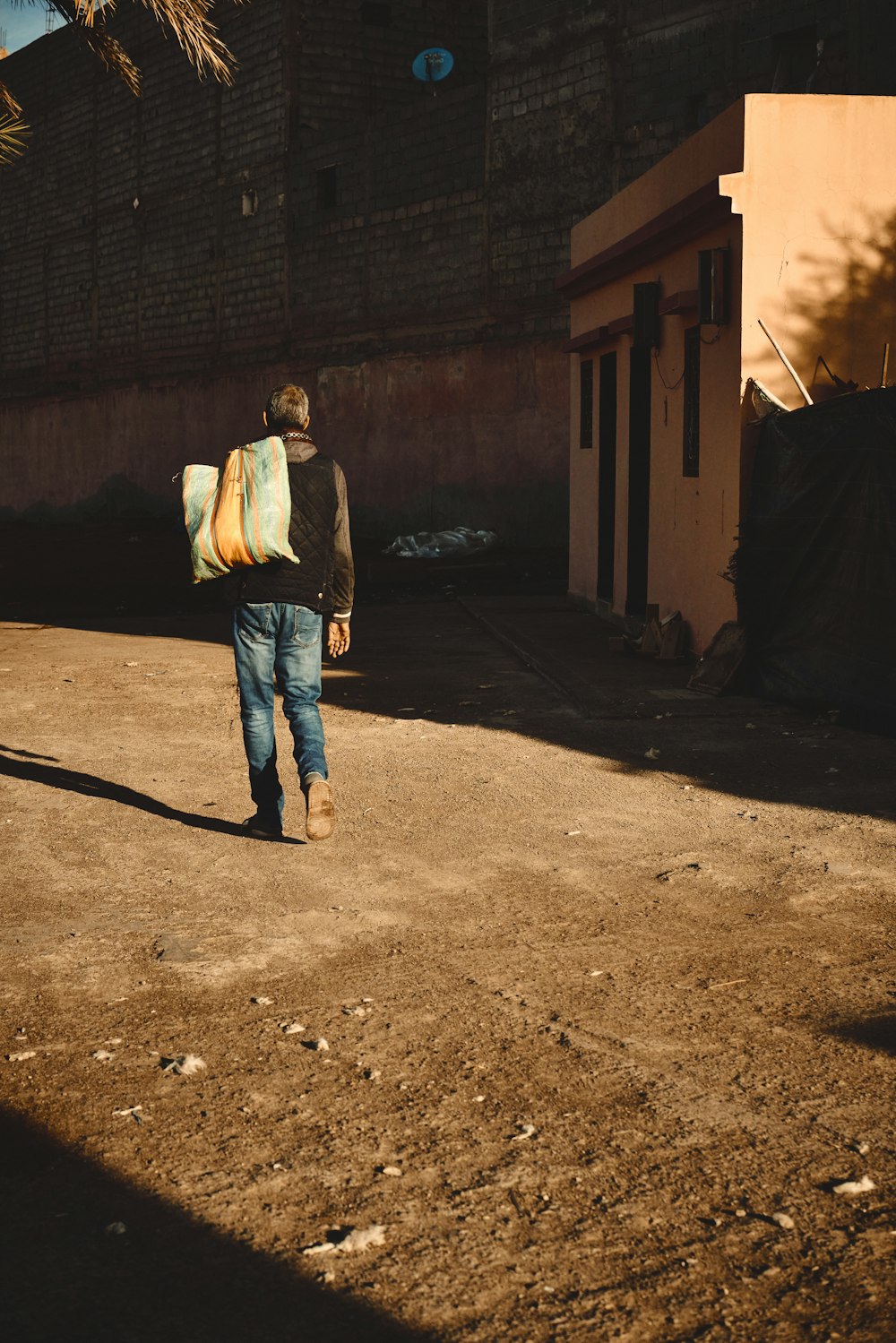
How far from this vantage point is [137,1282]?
2.80 metres

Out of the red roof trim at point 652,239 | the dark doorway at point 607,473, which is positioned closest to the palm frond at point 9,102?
the red roof trim at point 652,239

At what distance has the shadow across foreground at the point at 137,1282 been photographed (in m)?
2.63

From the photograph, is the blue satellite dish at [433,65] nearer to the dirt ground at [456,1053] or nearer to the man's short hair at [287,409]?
the dirt ground at [456,1053]

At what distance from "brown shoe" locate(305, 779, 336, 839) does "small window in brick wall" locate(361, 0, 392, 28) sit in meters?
23.5

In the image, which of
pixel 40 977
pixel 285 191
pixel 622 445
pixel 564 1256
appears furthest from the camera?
pixel 285 191

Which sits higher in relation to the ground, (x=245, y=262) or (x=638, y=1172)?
(x=245, y=262)

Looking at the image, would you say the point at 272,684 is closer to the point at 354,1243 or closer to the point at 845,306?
the point at 354,1243

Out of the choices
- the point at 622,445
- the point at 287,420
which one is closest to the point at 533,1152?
the point at 287,420

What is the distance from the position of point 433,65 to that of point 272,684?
23224mm

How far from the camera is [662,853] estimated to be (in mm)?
6129

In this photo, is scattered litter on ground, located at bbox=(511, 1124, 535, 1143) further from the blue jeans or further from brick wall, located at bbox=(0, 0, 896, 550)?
brick wall, located at bbox=(0, 0, 896, 550)

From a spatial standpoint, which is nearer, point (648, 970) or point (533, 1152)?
point (533, 1152)

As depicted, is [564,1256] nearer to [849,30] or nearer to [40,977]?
[40,977]

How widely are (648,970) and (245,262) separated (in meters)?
24.7
